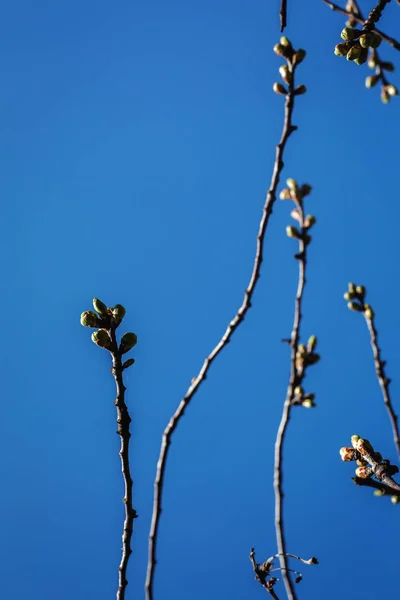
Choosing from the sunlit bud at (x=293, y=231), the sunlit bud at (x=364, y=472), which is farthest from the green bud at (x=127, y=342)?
the sunlit bud at (x=364, y=472)

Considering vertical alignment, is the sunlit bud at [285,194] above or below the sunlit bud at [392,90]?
below

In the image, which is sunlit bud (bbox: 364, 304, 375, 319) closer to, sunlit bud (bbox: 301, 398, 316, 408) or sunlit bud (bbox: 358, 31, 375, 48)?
sunlit bud (bbox: 301, 398, 316, 408)

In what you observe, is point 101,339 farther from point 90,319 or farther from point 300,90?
point 300,90

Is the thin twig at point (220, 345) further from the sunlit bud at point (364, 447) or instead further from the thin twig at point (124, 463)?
the sunlit bud at point (364, 447)

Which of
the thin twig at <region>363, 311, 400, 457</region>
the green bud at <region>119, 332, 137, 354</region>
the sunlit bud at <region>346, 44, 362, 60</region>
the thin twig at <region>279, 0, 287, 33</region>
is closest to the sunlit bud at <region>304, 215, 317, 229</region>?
the thin twig at <region>363, 311, 400, 457</region>

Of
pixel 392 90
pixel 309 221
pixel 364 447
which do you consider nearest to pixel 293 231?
pixel 309 221
